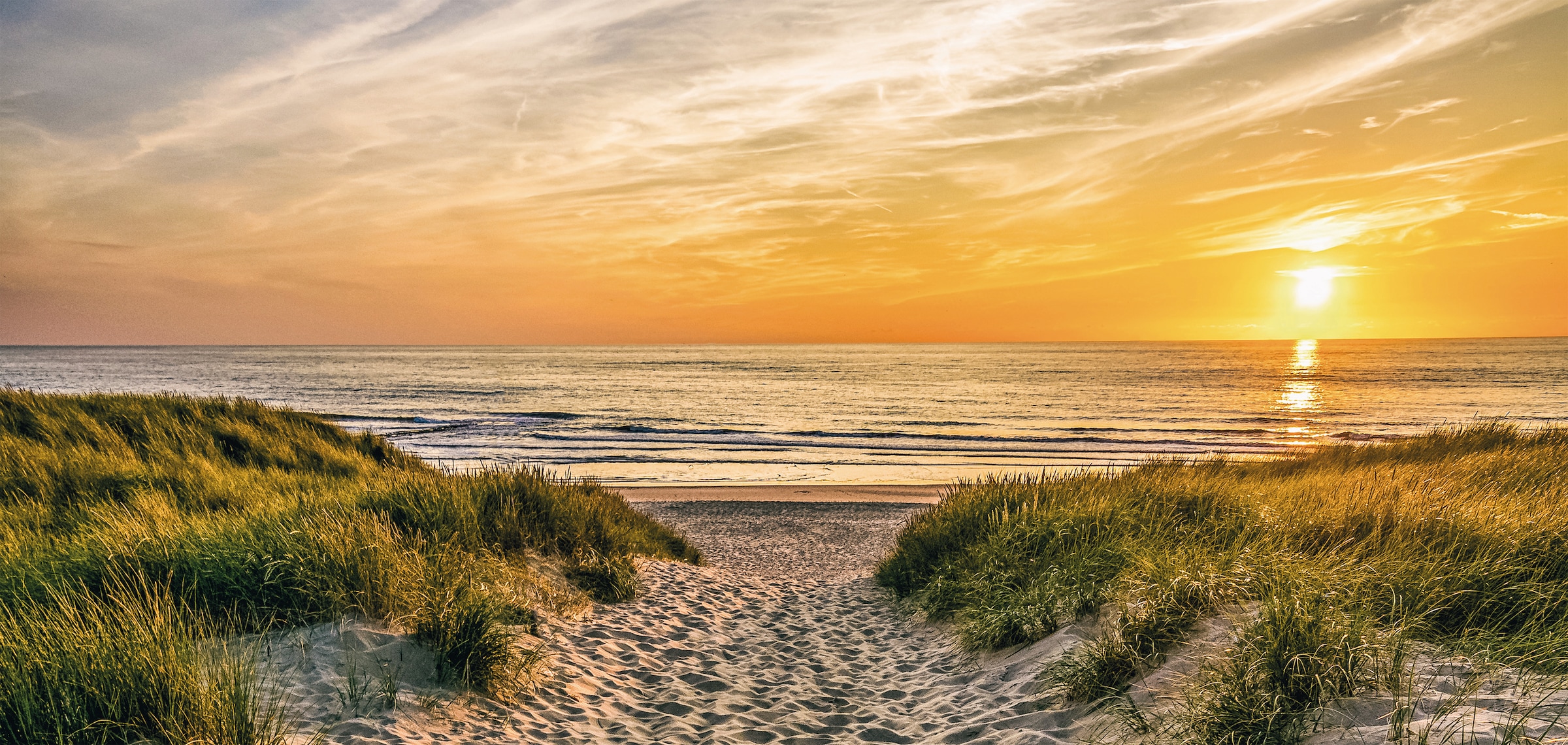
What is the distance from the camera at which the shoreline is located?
67.6 feet

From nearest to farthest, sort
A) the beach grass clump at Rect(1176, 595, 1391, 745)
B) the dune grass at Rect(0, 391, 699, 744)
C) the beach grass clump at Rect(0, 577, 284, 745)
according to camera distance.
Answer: the beach grass clump at Rect(0, 577, 284, 745)
the dune grass at Rect(0, 391, 699, 744)
the beach grass clump at Rect(1176, 595, 1391, 745)

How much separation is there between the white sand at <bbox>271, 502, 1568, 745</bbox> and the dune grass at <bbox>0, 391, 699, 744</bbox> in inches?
13.4

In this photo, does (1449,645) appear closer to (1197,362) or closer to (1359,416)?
(1359,416)

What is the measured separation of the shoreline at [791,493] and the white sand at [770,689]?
10601 millimetres

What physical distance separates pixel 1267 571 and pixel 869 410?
43623 millimetres

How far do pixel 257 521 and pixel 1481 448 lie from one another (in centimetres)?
1684

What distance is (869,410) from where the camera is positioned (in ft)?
160

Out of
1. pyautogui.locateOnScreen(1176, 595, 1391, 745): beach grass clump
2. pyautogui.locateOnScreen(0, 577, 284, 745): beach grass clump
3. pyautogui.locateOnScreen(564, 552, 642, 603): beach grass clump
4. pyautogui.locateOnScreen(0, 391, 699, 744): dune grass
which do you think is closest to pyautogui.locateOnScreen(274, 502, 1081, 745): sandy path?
pyautogui.locateOnScreen(564, 552, 642, 603): beach grass clump

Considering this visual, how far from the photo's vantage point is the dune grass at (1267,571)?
3941 mm

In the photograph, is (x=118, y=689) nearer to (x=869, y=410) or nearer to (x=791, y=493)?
(x=791, y=493)

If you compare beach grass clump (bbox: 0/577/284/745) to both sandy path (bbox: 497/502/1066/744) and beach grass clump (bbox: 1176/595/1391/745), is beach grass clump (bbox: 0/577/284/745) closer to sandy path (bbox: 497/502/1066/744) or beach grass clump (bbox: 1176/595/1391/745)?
sandy path (bbox: 497/502/1066/744)

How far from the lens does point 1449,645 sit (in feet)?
14.0

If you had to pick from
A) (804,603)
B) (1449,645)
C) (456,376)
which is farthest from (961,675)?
(456,376)

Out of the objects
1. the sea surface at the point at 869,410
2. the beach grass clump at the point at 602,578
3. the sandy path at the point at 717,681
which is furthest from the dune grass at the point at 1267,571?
the sea surface at the point at 869,410
